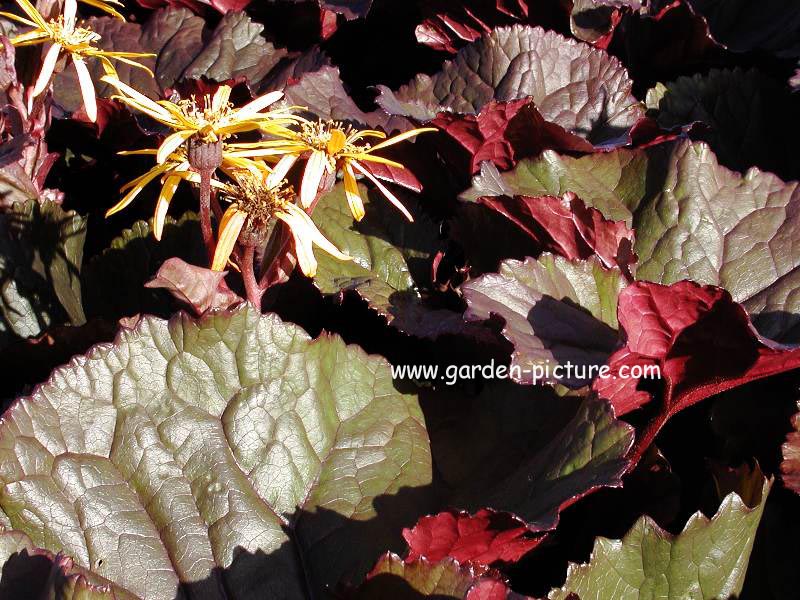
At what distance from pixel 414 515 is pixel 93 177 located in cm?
99

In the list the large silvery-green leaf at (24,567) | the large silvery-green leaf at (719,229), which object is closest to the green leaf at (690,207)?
the large silvery-green leaf at (719,229)

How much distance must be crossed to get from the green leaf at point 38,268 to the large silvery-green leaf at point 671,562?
824 millimetres

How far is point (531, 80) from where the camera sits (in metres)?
1.62

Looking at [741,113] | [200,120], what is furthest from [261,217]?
[741,113]

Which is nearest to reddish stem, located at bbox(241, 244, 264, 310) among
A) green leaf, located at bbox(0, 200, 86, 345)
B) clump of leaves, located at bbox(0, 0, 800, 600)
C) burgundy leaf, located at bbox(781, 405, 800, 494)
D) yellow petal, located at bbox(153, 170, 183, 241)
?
clump of leaves, located at bbox(0, 0, 800, 600)

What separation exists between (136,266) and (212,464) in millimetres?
470

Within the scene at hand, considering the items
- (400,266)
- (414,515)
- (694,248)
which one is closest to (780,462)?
(694,248)

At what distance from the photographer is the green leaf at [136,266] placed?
4.55ft

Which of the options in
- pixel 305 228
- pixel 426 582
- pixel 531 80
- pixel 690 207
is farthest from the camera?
pixel 531 80

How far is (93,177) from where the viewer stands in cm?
172

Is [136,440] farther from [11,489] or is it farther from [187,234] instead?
[187,234]

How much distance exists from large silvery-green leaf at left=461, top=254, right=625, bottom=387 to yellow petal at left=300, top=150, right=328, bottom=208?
0.72 feet

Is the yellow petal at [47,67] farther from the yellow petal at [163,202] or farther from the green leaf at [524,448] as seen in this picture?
the green leaf at [524,448]

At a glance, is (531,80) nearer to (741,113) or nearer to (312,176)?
(741,113)
